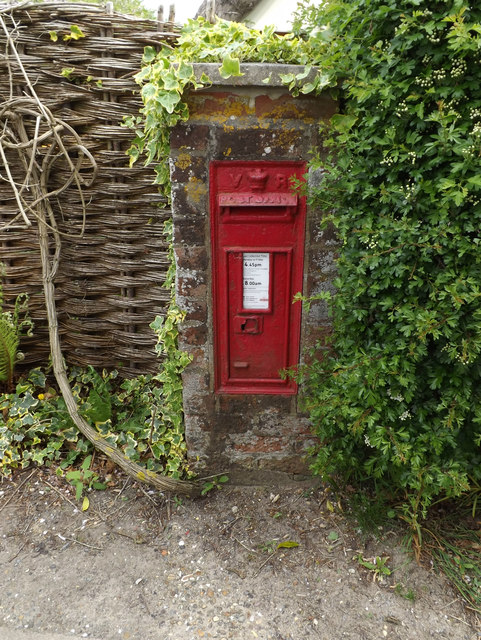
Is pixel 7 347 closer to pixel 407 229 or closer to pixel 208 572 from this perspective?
pixel 208 572

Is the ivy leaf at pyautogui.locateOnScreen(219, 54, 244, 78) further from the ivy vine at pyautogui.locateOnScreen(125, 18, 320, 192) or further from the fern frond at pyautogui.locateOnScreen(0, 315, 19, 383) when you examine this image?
the fern frond at pyautogui.locateOnScreen(0, 315, 19, 383)

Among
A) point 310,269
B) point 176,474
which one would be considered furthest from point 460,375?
point 176,474

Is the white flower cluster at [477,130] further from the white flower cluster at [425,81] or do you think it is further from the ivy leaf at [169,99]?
the ivy leaf at [169,99]

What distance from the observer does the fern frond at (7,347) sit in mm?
3213

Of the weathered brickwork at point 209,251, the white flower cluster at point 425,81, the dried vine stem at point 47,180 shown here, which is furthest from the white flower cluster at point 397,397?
the dried vine stem at point 47,180

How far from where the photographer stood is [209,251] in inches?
92.5

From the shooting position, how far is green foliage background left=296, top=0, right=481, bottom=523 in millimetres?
1680

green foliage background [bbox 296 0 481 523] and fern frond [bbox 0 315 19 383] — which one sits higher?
green foliage background [bbox 296 0 481 523]

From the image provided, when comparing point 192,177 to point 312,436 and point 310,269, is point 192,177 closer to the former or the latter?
point 310,269

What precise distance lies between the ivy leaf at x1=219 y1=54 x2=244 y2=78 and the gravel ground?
2276 mm

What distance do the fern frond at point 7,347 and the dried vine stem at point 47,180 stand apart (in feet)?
1.25

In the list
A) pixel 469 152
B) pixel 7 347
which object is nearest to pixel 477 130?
pixel 469 152

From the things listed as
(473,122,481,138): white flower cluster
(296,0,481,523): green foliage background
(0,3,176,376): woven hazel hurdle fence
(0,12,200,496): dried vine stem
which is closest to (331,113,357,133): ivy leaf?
(296,0,481,523): green foliage background

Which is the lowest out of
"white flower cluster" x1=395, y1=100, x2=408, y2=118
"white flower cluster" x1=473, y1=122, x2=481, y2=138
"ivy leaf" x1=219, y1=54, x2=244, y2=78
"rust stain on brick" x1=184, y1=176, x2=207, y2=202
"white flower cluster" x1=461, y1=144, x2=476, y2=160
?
"rust stain on brick" x1=184, y1=176, x2=207, y2=202
